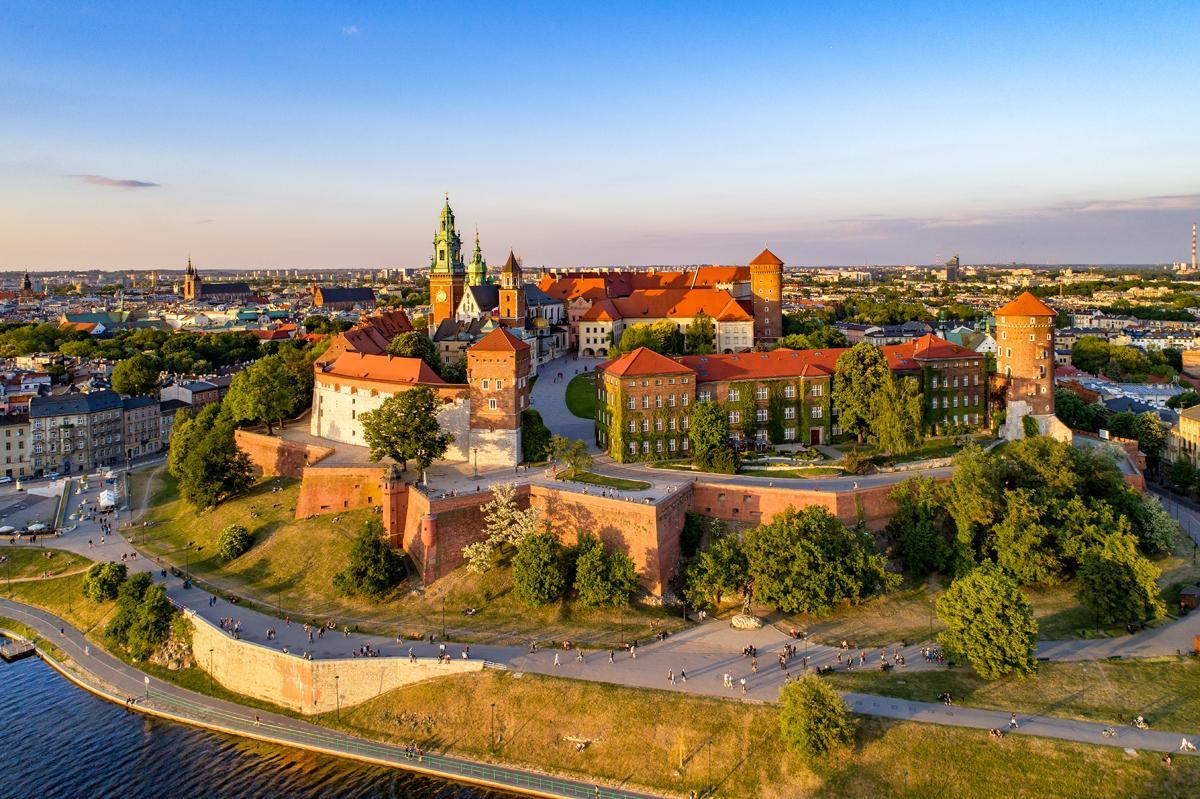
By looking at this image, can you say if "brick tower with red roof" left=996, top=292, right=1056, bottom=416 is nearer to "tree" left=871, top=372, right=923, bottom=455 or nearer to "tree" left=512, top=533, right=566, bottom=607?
"tree" left=871, top=372, right=923, bottom=455

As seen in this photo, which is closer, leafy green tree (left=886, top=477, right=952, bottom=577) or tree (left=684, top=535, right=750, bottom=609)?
tree (left=684, top=535, right=750, bottom=609)

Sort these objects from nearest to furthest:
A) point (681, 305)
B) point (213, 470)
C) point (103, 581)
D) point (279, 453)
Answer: point (103, 581), point (213, 470), point (279, 453), point (681, 305)

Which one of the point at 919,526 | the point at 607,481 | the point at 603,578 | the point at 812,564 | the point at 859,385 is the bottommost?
the point at 603,578

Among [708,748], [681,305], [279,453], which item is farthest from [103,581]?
[681,305]

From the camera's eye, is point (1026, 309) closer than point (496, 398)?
No

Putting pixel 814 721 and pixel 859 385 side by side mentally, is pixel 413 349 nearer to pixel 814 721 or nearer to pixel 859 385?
pixel 859 385

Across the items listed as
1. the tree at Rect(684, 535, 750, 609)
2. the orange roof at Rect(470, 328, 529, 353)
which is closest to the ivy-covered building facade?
the orange roof at Rect(470, 328, 529, 353)

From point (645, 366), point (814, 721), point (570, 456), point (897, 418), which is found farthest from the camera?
point (645, 366)

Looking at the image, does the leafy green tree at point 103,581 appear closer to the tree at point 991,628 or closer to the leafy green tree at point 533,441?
the leafy green tree at point 533,441
